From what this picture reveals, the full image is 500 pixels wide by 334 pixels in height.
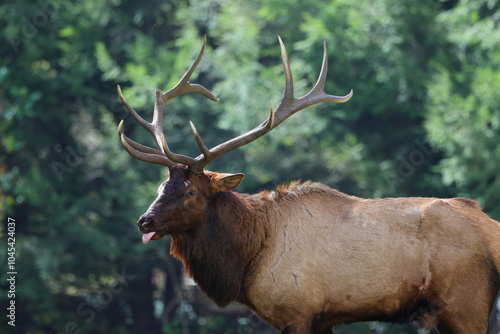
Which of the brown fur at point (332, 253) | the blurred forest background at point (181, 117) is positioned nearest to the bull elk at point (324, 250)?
the brown fur at point (332, 253)

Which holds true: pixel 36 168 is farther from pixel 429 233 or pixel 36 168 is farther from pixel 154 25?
pixel 429 233

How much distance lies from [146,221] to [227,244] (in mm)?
773

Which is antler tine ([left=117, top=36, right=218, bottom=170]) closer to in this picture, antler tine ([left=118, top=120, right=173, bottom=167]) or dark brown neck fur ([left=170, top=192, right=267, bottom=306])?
antler tine ([left=118, top=120, right=173, bottom=167])

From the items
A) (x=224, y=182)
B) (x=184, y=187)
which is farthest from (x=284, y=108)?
(x=184, y=187)

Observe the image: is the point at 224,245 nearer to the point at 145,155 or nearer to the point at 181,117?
the point at 145,155

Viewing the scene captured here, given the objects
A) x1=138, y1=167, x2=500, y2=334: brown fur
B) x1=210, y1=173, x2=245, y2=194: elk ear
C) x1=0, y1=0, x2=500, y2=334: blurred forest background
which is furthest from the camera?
x1=0, y1=0, x2=500, y2=334: blurred forest background

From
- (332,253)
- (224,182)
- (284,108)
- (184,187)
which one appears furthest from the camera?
(284,108)

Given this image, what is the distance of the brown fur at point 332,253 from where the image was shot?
654 cm

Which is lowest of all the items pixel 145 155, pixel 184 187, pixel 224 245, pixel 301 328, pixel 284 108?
pixel 301 328

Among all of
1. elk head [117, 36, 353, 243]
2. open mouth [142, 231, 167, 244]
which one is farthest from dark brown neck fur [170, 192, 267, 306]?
open mouth [142, 231, 167, 244]

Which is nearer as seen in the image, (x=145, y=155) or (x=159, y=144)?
(x=145, y=155)

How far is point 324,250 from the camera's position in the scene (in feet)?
22.2

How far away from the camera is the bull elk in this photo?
6.54m

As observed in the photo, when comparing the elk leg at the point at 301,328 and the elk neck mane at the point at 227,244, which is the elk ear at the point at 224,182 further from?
the elk leg at the point at 301,328
